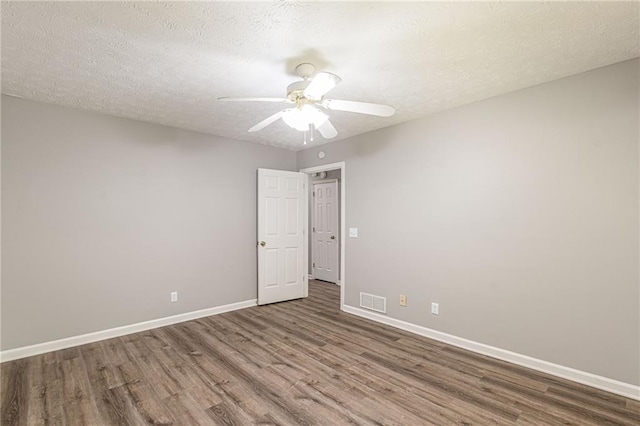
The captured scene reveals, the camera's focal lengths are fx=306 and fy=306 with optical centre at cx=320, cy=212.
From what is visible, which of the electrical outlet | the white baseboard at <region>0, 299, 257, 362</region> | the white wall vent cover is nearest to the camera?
the white baseboard at <region>0, 299, 257, 362</region>

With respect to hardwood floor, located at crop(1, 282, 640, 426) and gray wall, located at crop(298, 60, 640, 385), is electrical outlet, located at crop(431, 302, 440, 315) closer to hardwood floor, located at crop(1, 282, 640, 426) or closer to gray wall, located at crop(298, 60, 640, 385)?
gray wall, located at crop(298, 60, 640, 385)

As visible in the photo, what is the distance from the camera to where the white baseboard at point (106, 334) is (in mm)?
2934

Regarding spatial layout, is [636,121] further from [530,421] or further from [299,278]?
[299,278]

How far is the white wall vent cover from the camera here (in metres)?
3.92

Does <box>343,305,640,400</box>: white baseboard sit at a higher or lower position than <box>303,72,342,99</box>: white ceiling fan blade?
lower

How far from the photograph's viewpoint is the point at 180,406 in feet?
7.17

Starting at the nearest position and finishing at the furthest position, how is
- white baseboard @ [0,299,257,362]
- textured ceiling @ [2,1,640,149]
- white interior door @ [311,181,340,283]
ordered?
textured ceiling @ [2,1,640,149]
white baseboard @ [0,299,257,362]
white interior door @ [311,181,340,283]

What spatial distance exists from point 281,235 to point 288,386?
2670 mm

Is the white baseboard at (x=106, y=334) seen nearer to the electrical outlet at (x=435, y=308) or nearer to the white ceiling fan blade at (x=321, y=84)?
the electrical outlet at (x=435, y=308)

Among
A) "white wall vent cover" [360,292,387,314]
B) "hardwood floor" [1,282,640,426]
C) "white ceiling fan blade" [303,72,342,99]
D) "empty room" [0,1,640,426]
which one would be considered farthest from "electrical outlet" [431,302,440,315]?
"white ceiling fan blade" [303,72,342,99]

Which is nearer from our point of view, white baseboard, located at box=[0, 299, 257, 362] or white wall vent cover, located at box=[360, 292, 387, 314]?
white baseboard, located at box=[0, 299, 257, 362]

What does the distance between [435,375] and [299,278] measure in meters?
2.82

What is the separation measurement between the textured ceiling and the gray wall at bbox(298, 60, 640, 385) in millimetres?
362

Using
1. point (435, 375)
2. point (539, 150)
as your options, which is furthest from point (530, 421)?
point (539, 150)
